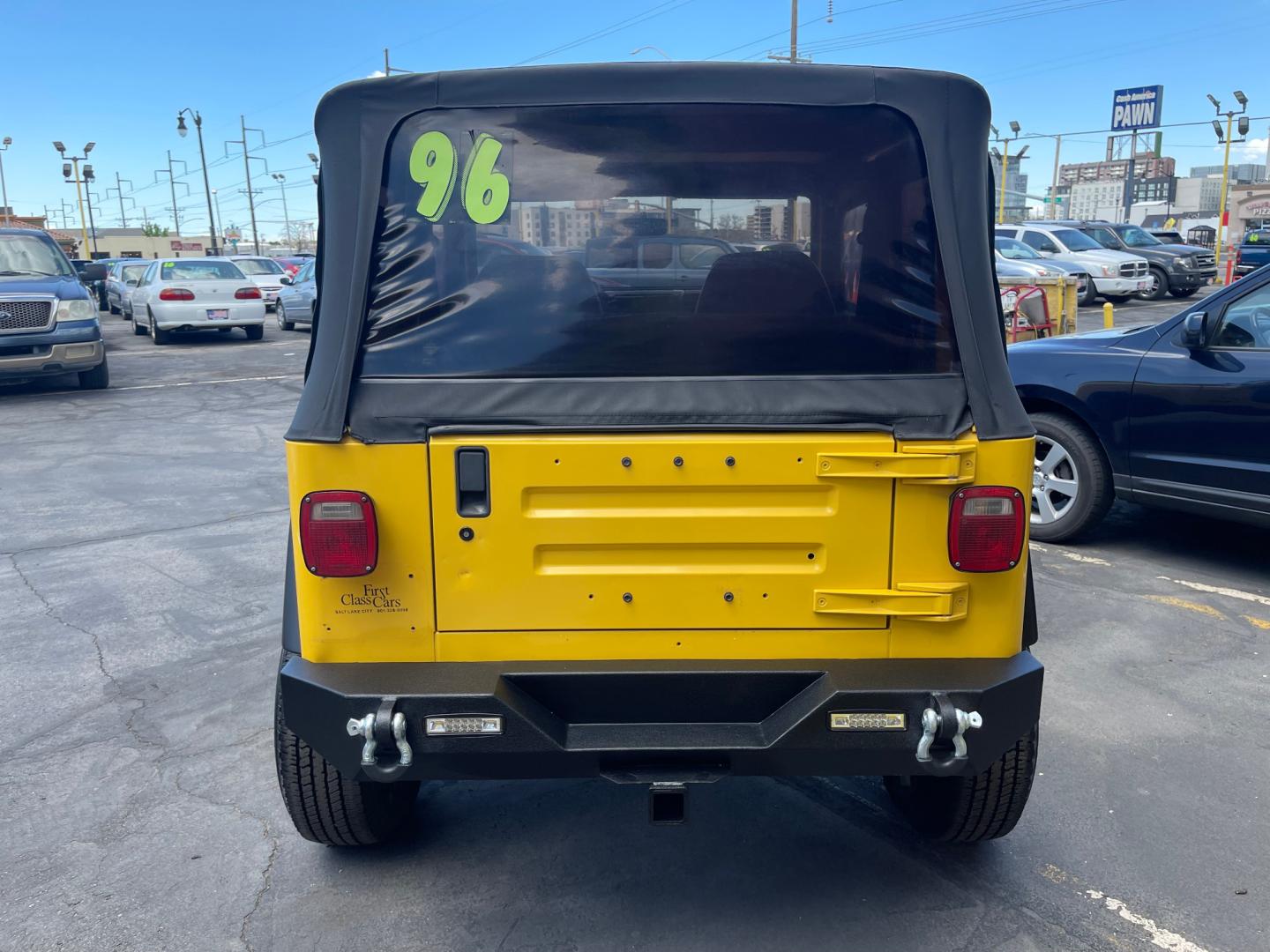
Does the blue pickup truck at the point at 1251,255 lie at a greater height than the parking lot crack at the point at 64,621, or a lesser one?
greater

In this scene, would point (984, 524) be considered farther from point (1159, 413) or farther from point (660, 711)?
point (1159, 413)

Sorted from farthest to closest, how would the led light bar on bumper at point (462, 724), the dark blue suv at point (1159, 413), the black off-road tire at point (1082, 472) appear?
the black off-road tire at point (1082, 472)
the dark blue suv at point (1159, 413)
the led light bar on bumper at point (462, 724)

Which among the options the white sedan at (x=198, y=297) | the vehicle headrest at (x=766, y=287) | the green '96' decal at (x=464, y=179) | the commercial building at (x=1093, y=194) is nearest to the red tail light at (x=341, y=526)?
the green '96' decal at (x=464, y=179)

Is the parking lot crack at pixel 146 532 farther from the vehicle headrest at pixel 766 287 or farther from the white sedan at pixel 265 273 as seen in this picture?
the white sedan at pixel 265 273

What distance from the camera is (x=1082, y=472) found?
611cm

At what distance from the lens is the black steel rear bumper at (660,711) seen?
2.55 metres

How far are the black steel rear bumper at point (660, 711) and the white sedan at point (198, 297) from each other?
1875cm

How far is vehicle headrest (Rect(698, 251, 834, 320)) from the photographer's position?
8.98 ft

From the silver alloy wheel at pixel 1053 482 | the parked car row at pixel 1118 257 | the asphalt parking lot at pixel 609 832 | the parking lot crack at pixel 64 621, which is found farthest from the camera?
the parked car row at pixel 1118 257

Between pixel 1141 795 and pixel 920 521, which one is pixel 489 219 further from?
pixel 1141 795

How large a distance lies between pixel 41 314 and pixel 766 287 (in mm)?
12308

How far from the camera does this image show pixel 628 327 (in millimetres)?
2711

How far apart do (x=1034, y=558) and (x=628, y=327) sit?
421 cm

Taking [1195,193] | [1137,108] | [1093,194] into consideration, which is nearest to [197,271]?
[1137,108]
